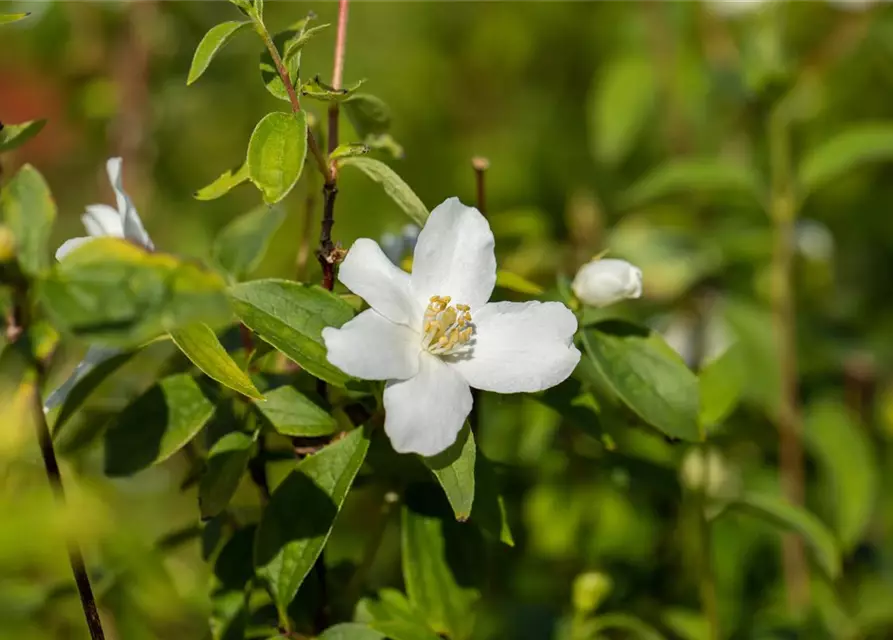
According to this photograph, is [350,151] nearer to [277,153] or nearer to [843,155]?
[277,153]

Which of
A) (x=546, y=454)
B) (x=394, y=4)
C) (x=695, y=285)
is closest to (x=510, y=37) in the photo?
(x=394, y=4)

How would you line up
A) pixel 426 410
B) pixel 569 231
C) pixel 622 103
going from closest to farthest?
pixel 426 410
pixel 622 103
pixel 569 231

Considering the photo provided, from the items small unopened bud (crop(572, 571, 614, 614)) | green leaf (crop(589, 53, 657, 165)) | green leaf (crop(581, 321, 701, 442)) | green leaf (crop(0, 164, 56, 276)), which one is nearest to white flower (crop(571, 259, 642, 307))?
green leaf (crop(581, 321, 701, 442))

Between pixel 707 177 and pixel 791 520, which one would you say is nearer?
pixel 791 520

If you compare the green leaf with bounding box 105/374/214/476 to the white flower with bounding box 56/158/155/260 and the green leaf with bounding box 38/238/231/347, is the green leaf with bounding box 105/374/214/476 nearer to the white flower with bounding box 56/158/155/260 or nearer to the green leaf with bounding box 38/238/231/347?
the white flower with bounding box 56/158/155/260

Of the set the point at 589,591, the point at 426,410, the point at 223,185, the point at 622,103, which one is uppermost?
the point at 223,185

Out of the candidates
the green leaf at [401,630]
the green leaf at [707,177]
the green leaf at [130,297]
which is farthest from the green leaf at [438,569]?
the green leaf at [707,177]

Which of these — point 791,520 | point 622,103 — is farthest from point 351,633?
point 622,103
